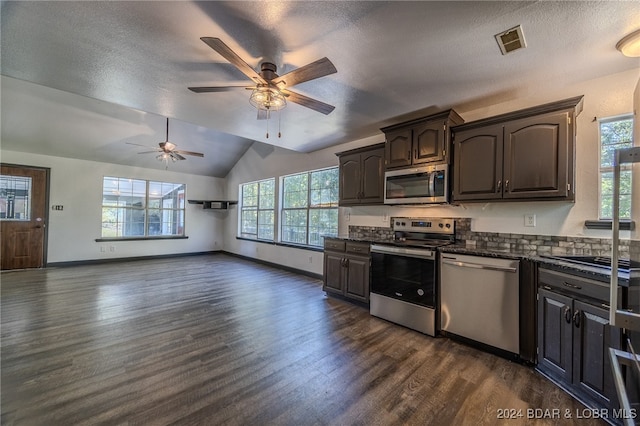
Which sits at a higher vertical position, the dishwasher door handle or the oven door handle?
the oven door handle

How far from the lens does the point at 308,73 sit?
1937mm

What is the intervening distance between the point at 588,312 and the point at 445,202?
4.95ft

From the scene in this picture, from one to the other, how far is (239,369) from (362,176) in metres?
2.89

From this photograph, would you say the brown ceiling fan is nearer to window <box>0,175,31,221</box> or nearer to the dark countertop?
the dark countertop

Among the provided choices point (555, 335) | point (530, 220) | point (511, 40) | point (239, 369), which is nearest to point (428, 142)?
point (511, 40)

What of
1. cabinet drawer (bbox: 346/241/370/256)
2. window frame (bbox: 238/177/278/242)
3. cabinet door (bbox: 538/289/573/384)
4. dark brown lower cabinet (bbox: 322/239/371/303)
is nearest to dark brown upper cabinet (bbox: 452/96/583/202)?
cabinet door (bbox: 538/289/573/384)

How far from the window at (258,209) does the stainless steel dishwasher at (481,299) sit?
4552mm

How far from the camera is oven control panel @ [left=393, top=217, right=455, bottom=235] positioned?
3.20 m

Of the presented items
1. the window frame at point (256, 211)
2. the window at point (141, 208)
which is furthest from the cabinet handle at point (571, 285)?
the window at point (141, 208)

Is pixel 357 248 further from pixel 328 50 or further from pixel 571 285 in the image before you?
pixel 328 50

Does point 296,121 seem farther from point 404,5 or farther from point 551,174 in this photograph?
point 551,174

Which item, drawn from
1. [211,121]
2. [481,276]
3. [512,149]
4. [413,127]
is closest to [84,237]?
[211,121]

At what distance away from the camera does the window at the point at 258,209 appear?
664 centimetres

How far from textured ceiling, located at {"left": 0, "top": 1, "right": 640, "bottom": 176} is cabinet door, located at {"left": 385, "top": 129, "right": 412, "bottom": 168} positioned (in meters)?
0.25
